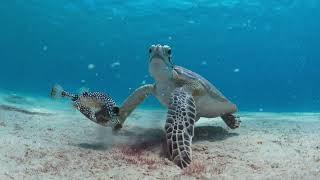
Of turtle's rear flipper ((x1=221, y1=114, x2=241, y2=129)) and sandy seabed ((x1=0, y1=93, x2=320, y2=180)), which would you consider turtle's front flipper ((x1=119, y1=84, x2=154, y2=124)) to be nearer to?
sandy seabed ((x1=0, y1=93, x2=320, y2=180))

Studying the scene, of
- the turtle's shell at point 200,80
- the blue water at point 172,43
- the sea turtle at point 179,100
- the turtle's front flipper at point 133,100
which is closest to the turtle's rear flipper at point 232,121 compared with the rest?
the sea turtle at point 179,100

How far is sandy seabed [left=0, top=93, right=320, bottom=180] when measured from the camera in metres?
4.56

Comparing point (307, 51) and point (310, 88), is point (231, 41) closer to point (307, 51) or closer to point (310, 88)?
point (307, 51)

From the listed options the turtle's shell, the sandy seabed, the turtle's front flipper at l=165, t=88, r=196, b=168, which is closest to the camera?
the sandy seabed

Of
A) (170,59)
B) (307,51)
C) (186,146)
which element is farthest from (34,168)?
(307,51)

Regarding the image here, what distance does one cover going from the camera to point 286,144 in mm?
6117

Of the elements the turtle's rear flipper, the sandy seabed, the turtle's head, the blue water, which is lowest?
the sandy seabed

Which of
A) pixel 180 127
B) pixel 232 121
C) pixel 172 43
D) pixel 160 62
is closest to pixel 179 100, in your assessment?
pixel 180 127

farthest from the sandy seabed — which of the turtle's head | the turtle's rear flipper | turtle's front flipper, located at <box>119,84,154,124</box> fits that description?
the turtle's head

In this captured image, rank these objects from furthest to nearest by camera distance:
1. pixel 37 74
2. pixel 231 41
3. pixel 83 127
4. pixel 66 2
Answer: pixel 37 74 → pixel 231 41 → pixel 66 2 → pixel 83 127

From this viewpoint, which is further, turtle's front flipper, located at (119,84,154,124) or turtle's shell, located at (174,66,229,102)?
turtle's front flipper, located at (119,84,154,124)

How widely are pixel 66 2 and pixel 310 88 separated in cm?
8403

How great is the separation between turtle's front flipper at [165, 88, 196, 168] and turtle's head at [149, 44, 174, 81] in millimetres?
432

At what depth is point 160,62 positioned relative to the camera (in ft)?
21.1
